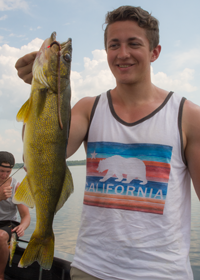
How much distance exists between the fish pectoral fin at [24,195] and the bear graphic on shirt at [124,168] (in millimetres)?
514

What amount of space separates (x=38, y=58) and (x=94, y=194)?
1062mm

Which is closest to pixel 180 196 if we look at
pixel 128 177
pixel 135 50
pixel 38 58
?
pixel 128 177

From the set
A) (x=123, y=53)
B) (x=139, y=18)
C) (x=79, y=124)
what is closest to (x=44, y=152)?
(x=79, y=124)

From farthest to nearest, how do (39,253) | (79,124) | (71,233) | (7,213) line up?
(71,233), (7,213), (79,124), (39,253)

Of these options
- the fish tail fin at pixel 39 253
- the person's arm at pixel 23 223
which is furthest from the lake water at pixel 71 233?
the fish tail fin at pixel 39 253

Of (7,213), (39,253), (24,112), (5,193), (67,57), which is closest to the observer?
(39,253)

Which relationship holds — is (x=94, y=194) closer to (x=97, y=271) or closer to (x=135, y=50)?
(x=97, y=271)

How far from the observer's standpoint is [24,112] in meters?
1.72

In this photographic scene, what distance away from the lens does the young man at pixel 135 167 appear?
161 cm

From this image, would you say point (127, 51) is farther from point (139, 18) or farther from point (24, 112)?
point (24, 112)

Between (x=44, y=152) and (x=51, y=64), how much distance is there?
2.14 feet

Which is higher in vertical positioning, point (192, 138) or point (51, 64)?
point (51, 64)

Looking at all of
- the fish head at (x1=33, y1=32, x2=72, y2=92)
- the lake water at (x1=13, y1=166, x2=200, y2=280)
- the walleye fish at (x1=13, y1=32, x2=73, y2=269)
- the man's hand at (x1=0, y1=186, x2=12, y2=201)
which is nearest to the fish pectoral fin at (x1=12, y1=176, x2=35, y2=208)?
the walleye fish at (x1=13, y1=32, x2=73, y2=269)

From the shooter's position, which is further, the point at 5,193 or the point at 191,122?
the point at 5,193
